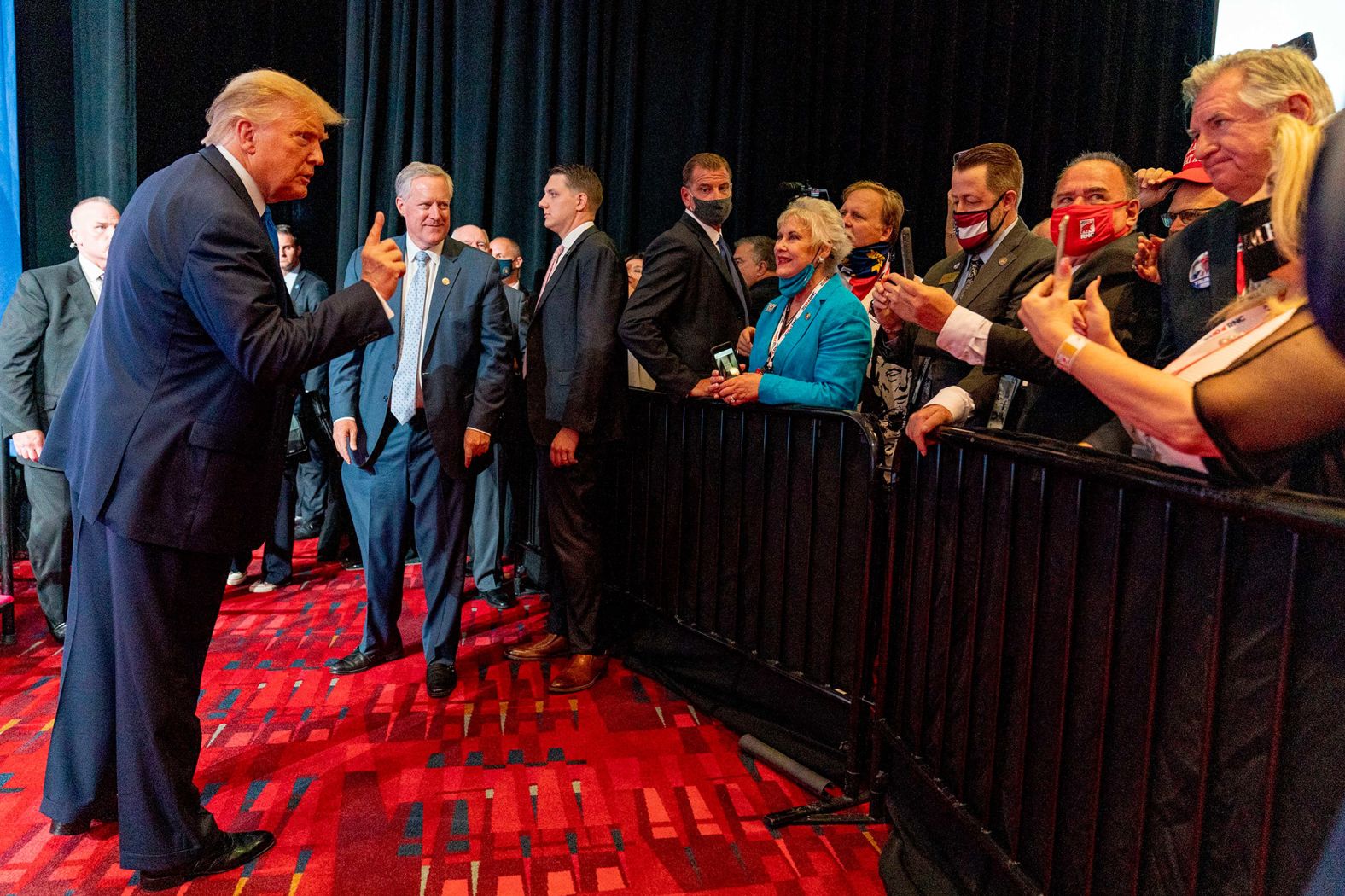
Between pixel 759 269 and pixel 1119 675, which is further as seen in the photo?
pixel 759 269

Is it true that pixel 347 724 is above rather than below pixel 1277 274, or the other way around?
below

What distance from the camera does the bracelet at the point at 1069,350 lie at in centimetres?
141

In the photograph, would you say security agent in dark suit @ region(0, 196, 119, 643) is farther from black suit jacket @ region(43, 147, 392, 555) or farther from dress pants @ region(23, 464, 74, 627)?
black suit jacket @ region(43, 147, 392, 555)

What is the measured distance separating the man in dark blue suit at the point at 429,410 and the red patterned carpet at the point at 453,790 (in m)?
0.30

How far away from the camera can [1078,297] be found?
7.75 feet

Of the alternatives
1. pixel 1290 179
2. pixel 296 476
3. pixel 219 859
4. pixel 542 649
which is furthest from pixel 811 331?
pixel 296 476

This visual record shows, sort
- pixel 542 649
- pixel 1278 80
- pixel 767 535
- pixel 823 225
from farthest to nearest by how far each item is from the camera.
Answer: pixel 542 649 < pixel 823 225 < pixel 767 535 < pixel 1278 80

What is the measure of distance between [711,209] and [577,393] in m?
0.88

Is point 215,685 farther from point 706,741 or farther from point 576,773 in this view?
point 706,741

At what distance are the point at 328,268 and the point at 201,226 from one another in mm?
4418

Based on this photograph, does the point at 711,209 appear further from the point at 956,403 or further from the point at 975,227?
the point at 956,403

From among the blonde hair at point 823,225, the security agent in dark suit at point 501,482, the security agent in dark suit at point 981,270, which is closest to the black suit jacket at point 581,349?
the blonde hair at point 823,225

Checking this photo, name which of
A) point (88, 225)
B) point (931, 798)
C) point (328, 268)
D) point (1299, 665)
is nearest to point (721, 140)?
point (328, 268)

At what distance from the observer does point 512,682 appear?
3346mm
